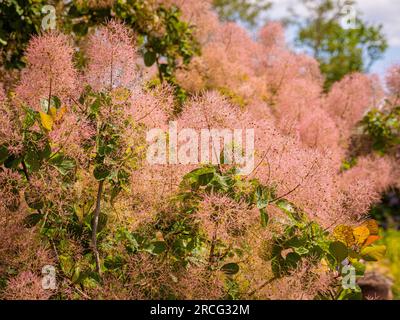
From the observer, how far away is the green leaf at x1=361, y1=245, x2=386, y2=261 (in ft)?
6.54

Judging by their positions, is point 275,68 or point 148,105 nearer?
point 148,105

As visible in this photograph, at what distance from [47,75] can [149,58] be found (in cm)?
149

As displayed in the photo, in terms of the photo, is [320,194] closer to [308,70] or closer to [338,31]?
[308,70]

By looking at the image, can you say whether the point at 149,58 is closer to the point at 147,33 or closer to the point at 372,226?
the point at 147,33

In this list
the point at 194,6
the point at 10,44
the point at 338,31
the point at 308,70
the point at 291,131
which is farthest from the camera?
the point at 338,31

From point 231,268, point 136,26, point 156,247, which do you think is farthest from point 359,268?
point 136,26

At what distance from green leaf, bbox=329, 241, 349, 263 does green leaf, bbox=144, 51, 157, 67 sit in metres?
1.98

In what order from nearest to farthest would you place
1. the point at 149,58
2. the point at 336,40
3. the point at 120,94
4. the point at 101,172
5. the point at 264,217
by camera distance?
the point at 264,217, the point at 101,172, the point at 120,94, the point at 149,58, the point at 336,40

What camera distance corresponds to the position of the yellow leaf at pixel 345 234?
76.6 inches

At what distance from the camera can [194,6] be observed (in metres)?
3.83

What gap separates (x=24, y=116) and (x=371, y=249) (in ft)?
4.46

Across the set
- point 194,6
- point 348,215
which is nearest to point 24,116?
point 348,215

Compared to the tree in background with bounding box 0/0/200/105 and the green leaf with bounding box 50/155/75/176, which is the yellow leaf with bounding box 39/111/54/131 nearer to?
the green leaf with bounding box 50/155/75/176

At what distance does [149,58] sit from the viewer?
11.5 feet
